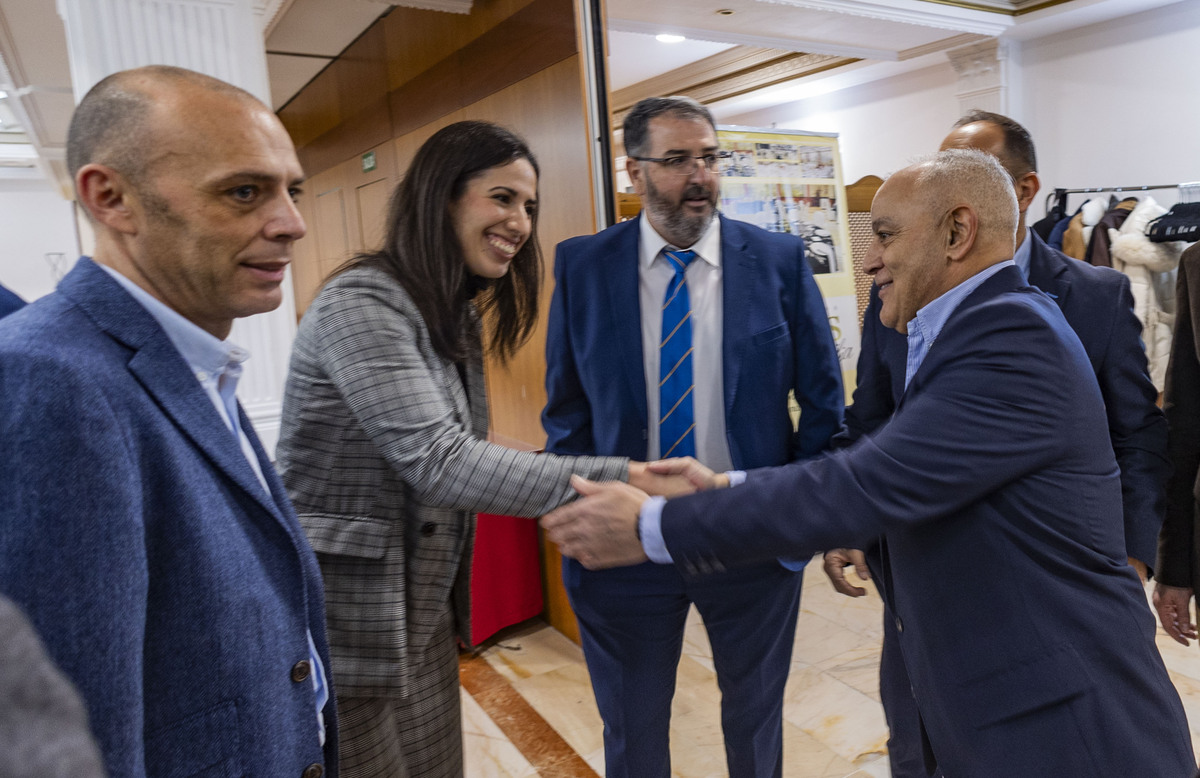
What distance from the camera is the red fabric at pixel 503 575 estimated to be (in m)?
3.45

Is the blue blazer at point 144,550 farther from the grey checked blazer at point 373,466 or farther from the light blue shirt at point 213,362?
the grey checked blazer at point 373,466

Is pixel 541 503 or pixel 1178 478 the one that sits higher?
pixel 541 503

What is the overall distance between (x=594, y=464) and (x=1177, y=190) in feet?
20.2

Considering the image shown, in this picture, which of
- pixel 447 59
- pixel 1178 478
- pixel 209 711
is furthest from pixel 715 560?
pixel 447 59

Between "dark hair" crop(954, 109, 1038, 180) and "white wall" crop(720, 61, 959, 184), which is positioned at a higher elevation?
"white wall" crop(720, 61, 959, 184)

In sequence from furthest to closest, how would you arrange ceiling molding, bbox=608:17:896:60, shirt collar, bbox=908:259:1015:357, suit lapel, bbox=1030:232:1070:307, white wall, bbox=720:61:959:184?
1. white wall, bbox=720:61:959:184
2. ceiling molding, bbox=608:17:896:60
3. suit lapel, bbox=1030:232:1070:307
4. shirt collar, bbox=908:259:1015:357

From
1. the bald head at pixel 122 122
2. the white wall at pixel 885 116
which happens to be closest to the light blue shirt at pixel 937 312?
the bald head at pixel 122 122

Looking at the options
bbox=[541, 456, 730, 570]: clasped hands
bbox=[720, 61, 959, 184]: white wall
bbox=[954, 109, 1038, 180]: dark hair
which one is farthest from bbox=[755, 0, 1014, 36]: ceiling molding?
bbox=[541, 456, 730, 570]: clasped hands

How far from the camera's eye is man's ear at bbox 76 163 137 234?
86 centimetres

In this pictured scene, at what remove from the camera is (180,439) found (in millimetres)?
792

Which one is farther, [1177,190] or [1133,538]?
[1177,190]

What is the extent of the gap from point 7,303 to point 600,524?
0.98 metres

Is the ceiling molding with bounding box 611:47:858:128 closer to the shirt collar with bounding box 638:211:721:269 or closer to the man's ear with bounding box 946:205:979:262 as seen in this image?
the shirt collar with bounding box 638:211:721:269

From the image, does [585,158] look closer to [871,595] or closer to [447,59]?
[447,59]
